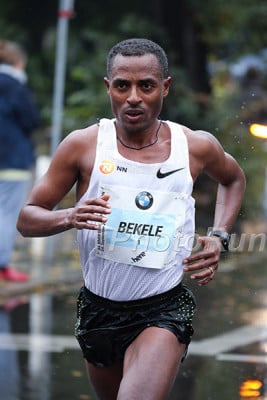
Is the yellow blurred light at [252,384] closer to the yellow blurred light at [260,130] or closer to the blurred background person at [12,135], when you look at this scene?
the yellow blurred light at [260,130]

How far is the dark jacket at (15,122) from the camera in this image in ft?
37.3

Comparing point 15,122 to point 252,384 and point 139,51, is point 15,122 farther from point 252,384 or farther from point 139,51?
point 139,51

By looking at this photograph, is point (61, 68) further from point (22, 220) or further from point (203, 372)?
point (22, 220)

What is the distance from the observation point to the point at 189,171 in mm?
5062

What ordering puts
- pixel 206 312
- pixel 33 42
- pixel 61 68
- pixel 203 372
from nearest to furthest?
pixel 203 372 → pixel 206 312 → pixel 61 68 → pixel 33 42

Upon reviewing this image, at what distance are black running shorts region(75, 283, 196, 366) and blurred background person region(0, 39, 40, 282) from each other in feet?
21.2

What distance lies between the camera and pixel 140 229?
4.95 meters

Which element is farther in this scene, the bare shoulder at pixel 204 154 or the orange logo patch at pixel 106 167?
the bare shoulder at pixel 204 154

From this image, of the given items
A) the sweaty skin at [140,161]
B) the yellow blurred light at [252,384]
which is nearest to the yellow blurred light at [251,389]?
the yellow blurred light at [252,384]

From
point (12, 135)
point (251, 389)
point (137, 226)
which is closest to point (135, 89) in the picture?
point (137, 226)

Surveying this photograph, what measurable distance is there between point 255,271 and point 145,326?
9165 millimetres

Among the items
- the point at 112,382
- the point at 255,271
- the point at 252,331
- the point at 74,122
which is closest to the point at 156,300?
the point at 112,382

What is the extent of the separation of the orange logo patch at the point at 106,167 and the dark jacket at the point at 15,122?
6513 mm

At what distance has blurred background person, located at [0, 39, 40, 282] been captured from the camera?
1137 cm
